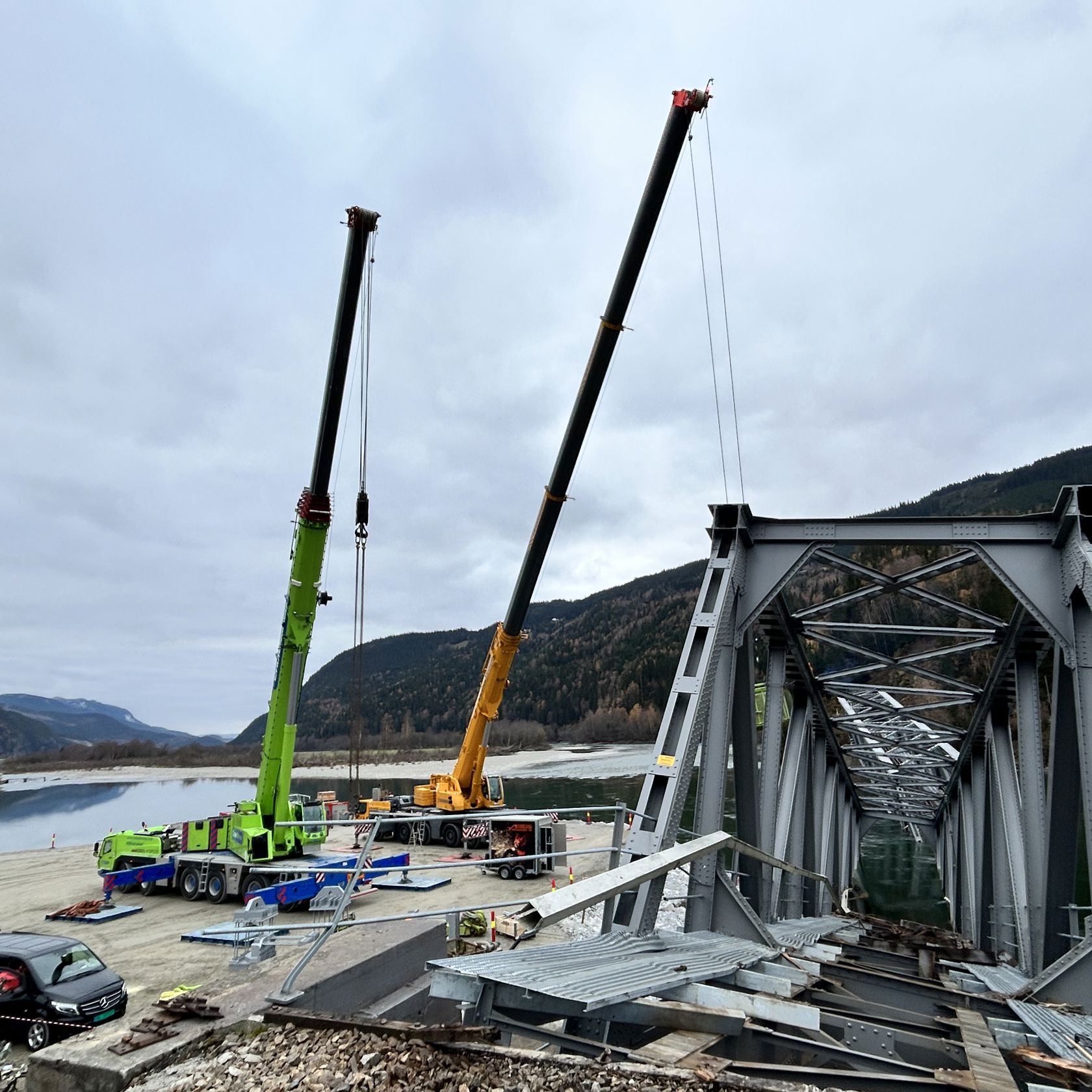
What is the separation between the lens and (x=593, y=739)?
166 m

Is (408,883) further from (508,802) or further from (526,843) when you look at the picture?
(508,802)

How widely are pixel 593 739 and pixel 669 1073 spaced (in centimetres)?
16659

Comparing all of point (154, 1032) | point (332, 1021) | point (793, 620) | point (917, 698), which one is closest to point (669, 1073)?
point (332, 1021)

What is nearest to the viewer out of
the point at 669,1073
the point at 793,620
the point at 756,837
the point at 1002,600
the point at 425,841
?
the point at 669,1073

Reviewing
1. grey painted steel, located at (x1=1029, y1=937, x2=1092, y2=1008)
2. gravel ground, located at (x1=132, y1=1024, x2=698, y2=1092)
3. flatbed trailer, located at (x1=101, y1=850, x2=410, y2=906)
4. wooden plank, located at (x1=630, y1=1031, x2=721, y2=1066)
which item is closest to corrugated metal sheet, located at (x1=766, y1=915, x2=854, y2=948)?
grey painted steel, located at (x1=1029, y1=937, x2=1092, y2=1008)

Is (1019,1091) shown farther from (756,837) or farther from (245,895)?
(245,895)

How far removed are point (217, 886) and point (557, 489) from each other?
14.6 m

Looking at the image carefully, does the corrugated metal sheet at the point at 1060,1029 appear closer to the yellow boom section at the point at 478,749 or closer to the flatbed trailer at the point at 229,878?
the flatbed trailer at the point at 229,878

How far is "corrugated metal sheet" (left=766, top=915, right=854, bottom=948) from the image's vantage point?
32.7 ft

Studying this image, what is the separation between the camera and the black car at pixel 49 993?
1041 cm

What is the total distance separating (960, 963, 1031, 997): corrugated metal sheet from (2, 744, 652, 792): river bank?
8266 cm

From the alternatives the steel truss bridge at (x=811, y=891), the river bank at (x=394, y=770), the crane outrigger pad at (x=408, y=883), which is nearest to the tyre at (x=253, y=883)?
the crane outrigger pad at (x=408, y=883)

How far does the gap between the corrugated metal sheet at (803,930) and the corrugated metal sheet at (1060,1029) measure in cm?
281

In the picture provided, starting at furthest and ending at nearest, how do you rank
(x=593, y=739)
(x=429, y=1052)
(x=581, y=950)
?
(x=593, y=739)
(x=581, y=950)
(x=429, y=1052)
